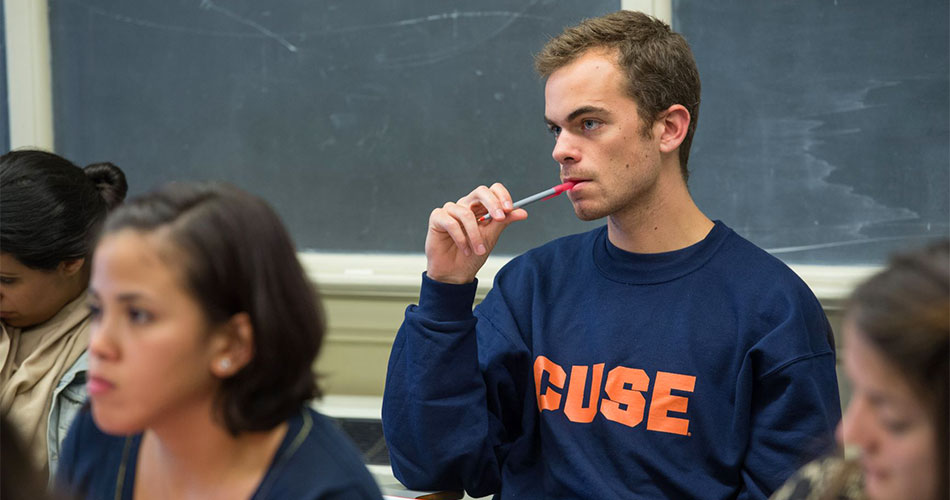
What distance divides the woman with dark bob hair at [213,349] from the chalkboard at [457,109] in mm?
1501

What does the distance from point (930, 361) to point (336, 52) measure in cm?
201

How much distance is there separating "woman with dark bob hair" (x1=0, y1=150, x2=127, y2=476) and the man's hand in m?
0.59

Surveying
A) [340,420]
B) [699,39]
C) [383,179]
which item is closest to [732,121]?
[699,39]

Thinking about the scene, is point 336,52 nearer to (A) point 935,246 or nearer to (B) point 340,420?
(B) point 340,420

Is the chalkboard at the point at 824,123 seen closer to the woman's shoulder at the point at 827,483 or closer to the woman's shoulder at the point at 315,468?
the woman's shoulder at the point at 827,483

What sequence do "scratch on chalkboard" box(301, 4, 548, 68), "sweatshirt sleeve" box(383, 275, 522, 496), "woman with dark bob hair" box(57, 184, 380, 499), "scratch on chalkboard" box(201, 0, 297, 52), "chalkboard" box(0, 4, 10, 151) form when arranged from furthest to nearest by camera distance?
"chalkboard" box(0, 4, 10, 151), "scratch on chalkboard" box(201, 0, 297, 52), "scratch on chalkboard" box(301, 4, 548, 68), "sweatshirt sleeve" box(383, 275, 522, 496), "woman with dark bob hair" box(57, 184, 380, 499)

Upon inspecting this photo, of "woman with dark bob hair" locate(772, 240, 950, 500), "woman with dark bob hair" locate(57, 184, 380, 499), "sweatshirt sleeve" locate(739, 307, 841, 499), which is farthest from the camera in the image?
"sweatshirt sleeve" locate(739, 307, 841, 499)

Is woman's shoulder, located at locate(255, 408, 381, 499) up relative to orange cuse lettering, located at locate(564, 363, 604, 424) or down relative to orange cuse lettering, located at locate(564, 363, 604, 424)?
up

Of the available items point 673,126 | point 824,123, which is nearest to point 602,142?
point 673,126

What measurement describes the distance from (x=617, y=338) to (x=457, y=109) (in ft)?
3.62

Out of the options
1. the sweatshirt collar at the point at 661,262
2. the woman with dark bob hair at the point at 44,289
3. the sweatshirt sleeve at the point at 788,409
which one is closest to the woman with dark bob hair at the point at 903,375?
the sweatshirt sleeve at the point at 788,409

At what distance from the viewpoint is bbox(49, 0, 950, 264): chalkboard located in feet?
7.24

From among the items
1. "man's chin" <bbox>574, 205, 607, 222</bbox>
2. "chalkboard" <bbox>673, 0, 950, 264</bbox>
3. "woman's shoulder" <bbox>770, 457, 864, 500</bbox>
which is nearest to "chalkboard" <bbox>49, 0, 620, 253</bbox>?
"chalkboard" <bbox>673, 0, 950, 264</bbox>

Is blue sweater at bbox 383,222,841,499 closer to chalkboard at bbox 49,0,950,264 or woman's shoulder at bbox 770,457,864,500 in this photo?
woman's shoulder at bbox 770,457,864,500
